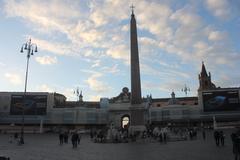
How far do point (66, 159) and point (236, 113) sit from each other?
273 ft

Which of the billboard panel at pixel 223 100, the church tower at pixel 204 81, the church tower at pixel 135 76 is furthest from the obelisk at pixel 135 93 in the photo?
the church tower at pixel 204 81

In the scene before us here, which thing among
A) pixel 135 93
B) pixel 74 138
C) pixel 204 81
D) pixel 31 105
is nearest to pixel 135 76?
pixel 135 93

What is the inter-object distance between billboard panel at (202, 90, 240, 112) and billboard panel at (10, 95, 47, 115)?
4793 cm

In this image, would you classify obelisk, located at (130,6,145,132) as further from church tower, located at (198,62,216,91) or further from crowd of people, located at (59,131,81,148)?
church tower, located at (198,62,216,91)

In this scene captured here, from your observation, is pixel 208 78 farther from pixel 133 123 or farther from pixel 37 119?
pixel 133 123

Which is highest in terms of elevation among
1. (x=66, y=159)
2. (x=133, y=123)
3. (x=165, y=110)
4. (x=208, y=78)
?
(x=208, y=78)

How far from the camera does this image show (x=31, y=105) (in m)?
96.3

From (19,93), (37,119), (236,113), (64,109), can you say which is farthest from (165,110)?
(19,93)

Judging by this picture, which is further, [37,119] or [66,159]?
[37,119]

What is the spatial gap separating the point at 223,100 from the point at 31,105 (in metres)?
56.2

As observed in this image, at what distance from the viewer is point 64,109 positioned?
333 feet

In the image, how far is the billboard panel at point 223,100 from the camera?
9200 centimetres

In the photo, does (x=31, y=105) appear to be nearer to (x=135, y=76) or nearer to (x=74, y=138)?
(x=135, y=76)

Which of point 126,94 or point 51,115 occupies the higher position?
point 126,94
